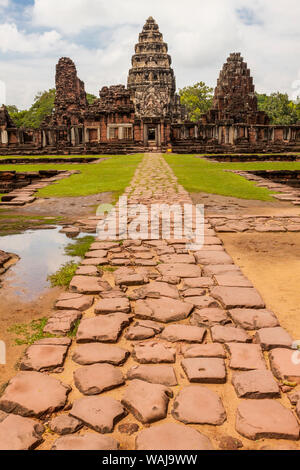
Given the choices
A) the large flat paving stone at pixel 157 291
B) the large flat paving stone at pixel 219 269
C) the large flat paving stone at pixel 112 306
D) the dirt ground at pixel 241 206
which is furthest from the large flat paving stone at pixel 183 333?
the dirt ground at pixel 241 206

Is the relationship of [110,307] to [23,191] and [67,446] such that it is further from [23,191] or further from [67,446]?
[23,191]

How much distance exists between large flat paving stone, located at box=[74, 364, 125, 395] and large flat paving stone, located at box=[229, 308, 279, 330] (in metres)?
1.07

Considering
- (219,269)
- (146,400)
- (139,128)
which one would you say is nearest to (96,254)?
(219,269)

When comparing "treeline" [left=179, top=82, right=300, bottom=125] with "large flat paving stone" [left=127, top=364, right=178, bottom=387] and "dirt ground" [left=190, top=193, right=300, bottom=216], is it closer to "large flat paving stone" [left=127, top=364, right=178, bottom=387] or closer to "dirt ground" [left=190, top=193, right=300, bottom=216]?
"dirt ground" [left=190, top=193, right=300, bottom=216]

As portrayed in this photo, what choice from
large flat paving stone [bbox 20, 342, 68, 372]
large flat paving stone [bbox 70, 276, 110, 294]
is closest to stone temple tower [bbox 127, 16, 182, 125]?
large flat paving stone [bbox 70, 276, 110, 294]

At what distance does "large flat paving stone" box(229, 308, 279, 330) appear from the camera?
2885 mm

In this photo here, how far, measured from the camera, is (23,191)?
10.0 metres

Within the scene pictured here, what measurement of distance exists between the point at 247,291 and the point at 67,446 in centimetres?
221

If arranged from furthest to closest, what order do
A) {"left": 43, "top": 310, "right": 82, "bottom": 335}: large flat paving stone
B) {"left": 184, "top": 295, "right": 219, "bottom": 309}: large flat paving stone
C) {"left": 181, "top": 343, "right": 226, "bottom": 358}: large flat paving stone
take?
{"left": 184, "top": 295, "right": 219, "bottom": 309}: large flat paving stone
{"left": 43, "top": 310, "right": 82, "bottom": 335}: large flat paving stone
{"left": 181, "top": 343, "right": 226, "bottom": 358}: large flat paving stone

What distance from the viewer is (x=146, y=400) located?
2.04m

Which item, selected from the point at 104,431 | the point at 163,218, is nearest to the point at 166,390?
the point at 104,431

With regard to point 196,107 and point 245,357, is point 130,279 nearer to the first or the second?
point 245,357

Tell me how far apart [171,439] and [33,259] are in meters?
3.15

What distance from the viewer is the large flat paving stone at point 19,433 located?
173cm
